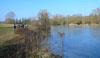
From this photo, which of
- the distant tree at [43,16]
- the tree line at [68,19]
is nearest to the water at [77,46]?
→ the distant tree at [43,16]

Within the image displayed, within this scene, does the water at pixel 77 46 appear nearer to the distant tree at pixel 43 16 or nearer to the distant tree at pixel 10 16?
the distant tree at pixel 43 16

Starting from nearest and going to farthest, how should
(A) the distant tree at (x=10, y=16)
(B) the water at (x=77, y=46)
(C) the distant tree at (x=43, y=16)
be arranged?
1. (B) the water at (x=77, y=46)
2. (C) the distant tree at (x=43, y=16)
3. (A) the distant tree at (x=10, y=16)

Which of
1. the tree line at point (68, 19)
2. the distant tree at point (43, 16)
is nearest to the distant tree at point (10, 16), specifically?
the tree line at point (68, 19)

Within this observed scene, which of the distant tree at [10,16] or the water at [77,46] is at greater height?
the distant tree at [10,16]

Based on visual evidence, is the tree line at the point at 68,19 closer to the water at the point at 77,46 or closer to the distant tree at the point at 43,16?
the distant tree at the point at 43,16

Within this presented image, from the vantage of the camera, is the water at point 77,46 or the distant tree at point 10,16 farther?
the distant tree at point 10,16

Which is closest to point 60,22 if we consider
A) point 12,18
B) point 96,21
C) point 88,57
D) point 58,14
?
point 58,14

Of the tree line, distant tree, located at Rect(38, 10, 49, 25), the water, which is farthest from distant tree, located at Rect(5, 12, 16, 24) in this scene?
the water

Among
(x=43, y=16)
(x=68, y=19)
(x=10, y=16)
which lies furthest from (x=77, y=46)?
(x=68, y=19)

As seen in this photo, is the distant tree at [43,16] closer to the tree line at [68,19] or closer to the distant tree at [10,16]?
the tree line at [68,19]

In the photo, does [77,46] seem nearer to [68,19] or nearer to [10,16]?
[10,16]

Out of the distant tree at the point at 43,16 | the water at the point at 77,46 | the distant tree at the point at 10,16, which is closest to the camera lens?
the water at the point at 77,46

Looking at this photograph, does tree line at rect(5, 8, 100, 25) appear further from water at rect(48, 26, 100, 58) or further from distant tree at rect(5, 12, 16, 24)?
water at rect(48, 26, 100, 58)

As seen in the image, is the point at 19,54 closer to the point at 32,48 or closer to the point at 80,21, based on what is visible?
the point at 32,48
